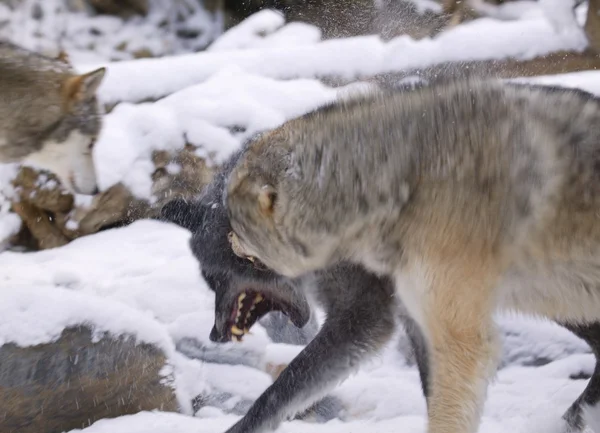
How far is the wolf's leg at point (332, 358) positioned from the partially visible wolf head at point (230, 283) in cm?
33

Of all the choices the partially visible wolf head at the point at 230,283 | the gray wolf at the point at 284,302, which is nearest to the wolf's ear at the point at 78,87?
the gray wolf at the point at 284,302

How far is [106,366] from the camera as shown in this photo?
3.68 m

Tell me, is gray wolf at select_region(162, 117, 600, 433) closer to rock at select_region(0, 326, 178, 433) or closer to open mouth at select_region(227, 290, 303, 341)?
open mouth at select_region(227, 290, 303, 341)

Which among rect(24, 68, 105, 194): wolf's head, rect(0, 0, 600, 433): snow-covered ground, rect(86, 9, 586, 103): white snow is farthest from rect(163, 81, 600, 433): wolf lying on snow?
rect(86, 9, 586, 103): white snow

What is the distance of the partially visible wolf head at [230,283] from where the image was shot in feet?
11.9

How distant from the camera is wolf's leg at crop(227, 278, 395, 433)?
10.8 feet

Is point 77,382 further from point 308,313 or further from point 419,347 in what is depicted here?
point 419,347

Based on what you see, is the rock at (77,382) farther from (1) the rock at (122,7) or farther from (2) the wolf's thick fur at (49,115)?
(1) the rock at (122,7)

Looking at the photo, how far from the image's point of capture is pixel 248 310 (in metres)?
3.83

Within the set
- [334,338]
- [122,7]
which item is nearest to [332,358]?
[334,338]

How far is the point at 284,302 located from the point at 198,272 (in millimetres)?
1327

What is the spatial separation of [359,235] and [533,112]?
0.74 m

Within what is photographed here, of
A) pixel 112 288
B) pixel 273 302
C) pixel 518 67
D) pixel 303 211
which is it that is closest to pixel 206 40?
pixel 518 67

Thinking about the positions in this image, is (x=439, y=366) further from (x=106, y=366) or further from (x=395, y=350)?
(x=395, y=350)
